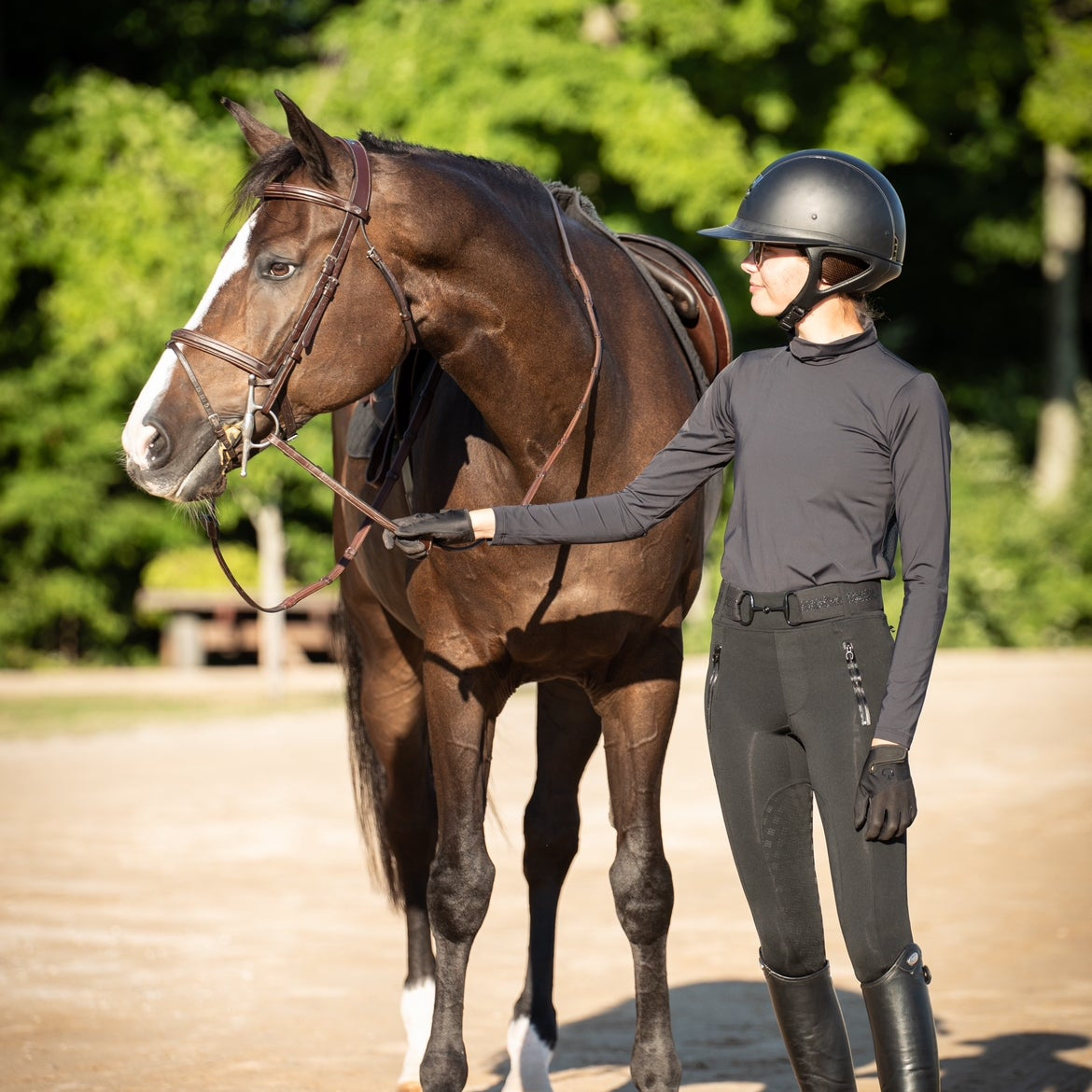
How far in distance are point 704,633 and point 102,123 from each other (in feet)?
27.2

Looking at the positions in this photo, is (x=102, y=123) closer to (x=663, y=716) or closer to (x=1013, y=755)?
(x=1013, y=755)

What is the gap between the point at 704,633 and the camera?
16.4 m

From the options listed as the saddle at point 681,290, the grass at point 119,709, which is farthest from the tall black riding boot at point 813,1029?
the grass at point 119,709

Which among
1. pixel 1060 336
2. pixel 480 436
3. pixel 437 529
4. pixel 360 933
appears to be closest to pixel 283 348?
pixel 437 529

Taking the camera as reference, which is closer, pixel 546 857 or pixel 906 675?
pixel 906 675

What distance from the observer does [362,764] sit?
5516mm

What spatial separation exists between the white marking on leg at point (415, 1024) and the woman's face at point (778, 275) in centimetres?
230

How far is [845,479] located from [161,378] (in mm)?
1444

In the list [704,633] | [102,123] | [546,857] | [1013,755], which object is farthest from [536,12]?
[546,857]

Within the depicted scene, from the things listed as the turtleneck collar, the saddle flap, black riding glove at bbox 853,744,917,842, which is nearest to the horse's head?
the turtleneck collar

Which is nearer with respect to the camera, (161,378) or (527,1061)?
(161,378)

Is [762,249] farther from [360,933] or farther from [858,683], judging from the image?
[360,933]

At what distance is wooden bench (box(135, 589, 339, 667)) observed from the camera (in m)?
17.2

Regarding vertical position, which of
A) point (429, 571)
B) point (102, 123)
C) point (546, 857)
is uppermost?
point (102, 123)
